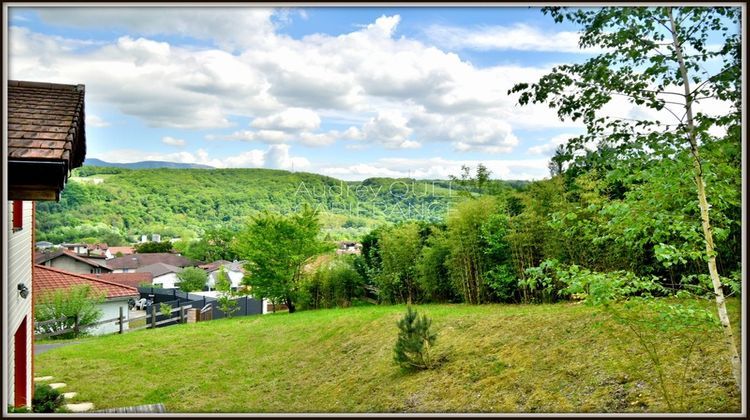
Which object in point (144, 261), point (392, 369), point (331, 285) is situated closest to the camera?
point (392, 369)

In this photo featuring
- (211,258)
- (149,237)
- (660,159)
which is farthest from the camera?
(211,258)

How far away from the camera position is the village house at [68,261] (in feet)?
52.5

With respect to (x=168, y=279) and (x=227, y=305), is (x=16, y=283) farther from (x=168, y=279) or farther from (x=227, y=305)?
(x=168, y=279)

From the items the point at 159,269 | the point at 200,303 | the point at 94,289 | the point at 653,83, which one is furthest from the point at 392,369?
the point at 159,269

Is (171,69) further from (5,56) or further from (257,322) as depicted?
(257,322)

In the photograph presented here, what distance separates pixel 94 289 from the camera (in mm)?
11219

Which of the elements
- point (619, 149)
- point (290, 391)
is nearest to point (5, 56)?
point (619, 149)

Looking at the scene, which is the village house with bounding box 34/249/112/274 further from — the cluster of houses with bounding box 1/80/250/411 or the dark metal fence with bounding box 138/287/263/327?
the cluster of houses with bounding box 1/80/250/411

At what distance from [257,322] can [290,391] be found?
211 inches

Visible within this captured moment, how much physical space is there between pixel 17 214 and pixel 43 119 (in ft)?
4.76

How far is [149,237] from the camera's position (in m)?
18.6

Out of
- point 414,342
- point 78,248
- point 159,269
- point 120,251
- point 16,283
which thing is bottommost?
point 414,342

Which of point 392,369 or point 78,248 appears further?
point 78,248

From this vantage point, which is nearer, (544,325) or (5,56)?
(5,56)
